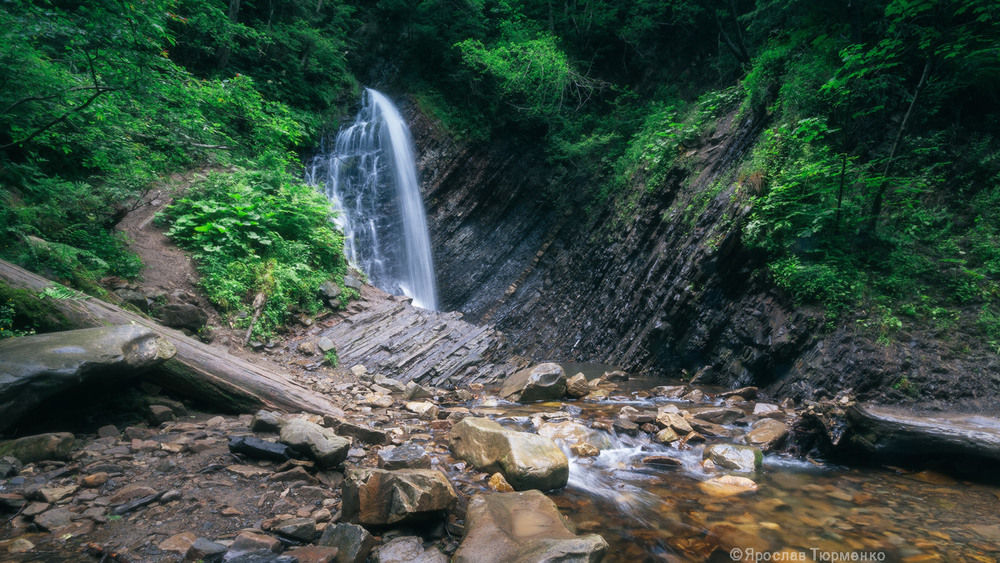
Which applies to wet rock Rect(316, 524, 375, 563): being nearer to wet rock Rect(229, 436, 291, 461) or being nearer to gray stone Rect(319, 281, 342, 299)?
wet rock Rect(229, 436, 291, 461)

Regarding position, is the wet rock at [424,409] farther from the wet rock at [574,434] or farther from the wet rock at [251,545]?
the wet rock at [251,545]

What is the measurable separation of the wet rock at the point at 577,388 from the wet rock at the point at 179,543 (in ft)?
18.8

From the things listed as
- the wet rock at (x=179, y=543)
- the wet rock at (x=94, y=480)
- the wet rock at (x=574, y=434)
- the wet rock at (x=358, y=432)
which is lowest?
the wet rock at (x=574, y=434)

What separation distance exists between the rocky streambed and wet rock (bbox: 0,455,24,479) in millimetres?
13

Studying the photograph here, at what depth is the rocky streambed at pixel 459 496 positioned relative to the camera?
2.68 m

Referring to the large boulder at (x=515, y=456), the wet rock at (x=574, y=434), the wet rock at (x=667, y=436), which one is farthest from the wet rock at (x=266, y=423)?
the wet rock at (x=667, y=436)

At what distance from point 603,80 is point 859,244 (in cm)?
1257

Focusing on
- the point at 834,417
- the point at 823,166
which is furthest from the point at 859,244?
the point at 834,417

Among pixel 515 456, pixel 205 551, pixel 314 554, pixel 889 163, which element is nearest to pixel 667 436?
pixel 515 456

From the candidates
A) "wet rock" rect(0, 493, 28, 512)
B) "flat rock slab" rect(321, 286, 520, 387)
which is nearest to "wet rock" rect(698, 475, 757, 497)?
"flat rock slab" rect(321, 286, 520, 387)

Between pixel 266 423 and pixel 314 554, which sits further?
pixel 266 423

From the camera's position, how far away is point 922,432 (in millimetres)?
4449

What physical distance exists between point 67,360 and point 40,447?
2.34 feet

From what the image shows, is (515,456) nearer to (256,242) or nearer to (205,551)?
(205,551)
